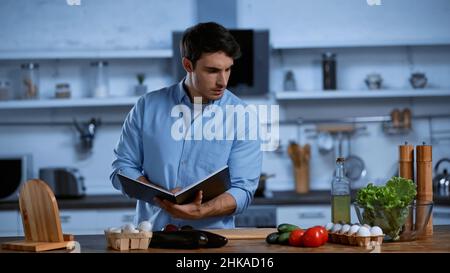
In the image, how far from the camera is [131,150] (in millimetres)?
2891

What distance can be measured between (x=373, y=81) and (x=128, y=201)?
1414 mm

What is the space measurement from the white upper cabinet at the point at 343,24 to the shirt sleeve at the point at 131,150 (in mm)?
1407

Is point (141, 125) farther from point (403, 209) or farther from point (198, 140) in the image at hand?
point (403, 209)

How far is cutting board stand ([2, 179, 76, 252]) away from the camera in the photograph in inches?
93.9

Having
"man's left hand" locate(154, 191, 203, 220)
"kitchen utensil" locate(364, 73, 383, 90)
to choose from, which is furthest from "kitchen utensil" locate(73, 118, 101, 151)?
"man's left hand" locate(154, 191, 203, 220)

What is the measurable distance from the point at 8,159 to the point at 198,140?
5.05 feet

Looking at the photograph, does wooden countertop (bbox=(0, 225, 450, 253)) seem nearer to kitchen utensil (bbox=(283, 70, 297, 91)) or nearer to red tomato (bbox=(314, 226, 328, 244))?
red tomato (bbox=(314, 226, 328, 244))

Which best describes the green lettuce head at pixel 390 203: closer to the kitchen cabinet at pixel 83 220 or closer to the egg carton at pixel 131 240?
the egg carton at pixel 131 240

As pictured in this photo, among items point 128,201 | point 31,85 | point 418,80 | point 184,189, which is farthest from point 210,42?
point 418,80

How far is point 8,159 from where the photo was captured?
418cm

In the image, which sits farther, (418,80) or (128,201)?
(418,80)

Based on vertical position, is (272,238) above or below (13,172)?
below

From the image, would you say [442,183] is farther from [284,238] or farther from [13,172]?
[13,172]

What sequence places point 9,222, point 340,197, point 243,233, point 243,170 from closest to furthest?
point 243,233 → point 340,197 → point 243,170 → point 9,222
